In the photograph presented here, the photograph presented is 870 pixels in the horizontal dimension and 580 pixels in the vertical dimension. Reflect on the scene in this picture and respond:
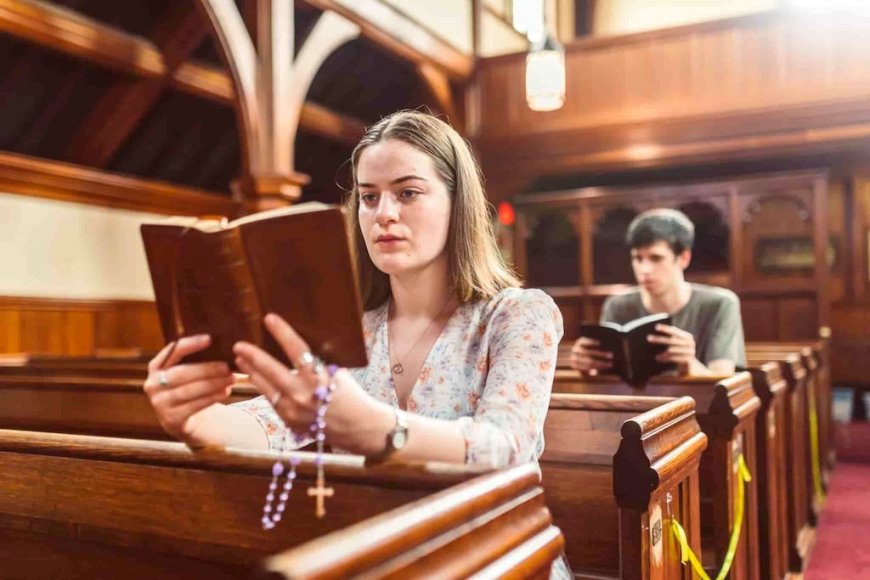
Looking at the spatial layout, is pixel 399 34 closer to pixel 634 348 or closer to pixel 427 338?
pixel 634 348

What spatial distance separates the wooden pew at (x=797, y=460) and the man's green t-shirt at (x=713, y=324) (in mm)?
213

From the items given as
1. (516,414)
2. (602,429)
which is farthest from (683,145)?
(516,414)

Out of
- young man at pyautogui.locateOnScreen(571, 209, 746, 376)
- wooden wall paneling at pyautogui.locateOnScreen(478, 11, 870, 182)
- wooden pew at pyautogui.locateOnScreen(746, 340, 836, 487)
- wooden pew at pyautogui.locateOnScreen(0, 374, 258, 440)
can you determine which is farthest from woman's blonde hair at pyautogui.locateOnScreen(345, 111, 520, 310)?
wooden wall paneling at pyautogui.locateOnScreen(478, 11, 870, 182)

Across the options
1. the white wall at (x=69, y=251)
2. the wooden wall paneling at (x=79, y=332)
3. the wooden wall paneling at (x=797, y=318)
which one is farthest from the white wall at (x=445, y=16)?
the wooden wall paneling at (x=797, y=318)

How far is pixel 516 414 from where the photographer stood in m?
1.20

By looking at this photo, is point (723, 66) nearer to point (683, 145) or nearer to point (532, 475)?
point (683, 145)

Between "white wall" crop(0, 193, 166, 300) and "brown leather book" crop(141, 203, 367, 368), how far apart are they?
454cm

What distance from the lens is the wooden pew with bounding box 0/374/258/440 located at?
2334 millimetres

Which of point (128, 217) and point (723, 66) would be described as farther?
point (723, 66)

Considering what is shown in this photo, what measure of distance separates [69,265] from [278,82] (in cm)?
206

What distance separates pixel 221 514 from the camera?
109 cm

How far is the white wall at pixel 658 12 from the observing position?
9.46 m

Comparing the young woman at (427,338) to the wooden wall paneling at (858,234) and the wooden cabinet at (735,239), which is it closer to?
the wooden cabinet at (735,239)

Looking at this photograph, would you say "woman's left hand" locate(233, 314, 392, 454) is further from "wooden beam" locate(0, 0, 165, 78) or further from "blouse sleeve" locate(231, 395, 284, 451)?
"wooden beam" locate(0, 0, 165, 78)
